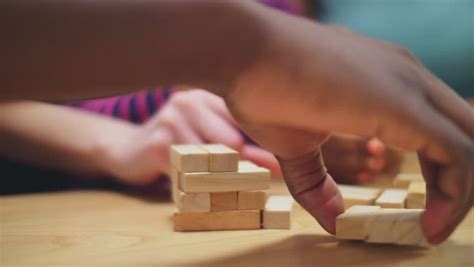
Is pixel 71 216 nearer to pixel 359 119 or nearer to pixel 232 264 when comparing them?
pixel 232 264

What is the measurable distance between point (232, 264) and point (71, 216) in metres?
0.36

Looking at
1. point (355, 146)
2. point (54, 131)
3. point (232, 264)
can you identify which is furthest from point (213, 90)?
point (54, 131)

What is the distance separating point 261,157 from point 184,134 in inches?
6.0

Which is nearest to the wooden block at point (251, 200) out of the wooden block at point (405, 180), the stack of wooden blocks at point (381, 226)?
the stack of wooden blocks at point (381, 226)

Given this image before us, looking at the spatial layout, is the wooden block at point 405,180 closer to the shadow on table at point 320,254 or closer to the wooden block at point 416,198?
the wooden block at point 416,198

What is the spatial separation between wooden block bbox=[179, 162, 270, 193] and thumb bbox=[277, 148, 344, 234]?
0.26 feet

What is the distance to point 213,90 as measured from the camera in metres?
0.52

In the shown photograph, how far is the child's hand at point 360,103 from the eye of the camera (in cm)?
50

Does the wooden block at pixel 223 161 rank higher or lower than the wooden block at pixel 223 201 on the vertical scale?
higher

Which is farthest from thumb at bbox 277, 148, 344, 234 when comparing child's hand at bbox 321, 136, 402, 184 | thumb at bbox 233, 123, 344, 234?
child's hand at bbox 321, 136, 402, 184

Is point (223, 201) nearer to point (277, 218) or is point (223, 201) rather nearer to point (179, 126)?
point (277, 218)

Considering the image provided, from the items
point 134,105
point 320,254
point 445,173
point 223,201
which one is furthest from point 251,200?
point 134,105

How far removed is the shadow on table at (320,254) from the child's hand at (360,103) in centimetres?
5

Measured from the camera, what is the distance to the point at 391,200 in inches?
31.0
